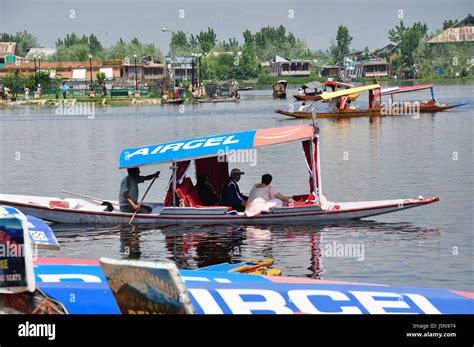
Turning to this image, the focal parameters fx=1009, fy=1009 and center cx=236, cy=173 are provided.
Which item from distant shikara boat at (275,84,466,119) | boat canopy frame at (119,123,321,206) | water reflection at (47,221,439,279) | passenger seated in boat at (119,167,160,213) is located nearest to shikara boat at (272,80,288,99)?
distant shikara boat at (275,84,466,119)

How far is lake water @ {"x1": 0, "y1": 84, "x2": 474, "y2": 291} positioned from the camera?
71.7 ft

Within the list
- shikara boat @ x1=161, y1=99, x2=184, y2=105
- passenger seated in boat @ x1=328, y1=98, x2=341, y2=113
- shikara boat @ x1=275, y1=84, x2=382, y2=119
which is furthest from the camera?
shikara boat @ x1=161, y1=99, x2=184, y2=105

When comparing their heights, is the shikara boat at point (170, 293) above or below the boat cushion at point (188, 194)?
above

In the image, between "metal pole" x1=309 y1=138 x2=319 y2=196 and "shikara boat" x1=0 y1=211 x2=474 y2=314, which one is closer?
"shikara boat" x1=0 y1=211 x2=474 y2=314

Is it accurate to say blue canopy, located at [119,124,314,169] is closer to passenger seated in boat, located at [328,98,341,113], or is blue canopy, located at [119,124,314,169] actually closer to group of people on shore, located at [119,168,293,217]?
group of people on shore, located at [119,168,293,217]

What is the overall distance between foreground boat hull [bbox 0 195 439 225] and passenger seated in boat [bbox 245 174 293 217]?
156mm

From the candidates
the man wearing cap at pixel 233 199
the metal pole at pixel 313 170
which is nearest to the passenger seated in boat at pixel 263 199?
the man wearing cap at pixel 233 199

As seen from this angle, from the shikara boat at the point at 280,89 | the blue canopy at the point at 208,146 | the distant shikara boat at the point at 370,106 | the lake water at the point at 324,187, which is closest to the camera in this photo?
the lake water at the point at 324,187

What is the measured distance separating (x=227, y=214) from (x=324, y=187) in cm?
1091

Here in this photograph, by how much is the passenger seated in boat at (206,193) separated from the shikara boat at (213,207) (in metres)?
0.13

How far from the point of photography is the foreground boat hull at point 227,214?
83.7 feet

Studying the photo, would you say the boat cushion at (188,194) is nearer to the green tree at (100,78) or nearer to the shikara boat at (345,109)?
the shikara boat at (345,109)

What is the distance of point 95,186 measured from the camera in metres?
37.8
